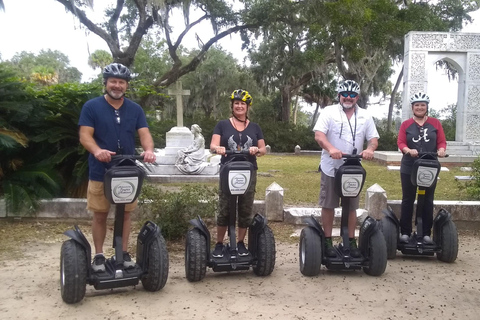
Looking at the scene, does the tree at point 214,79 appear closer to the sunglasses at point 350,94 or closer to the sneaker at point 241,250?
the sunglasses at point 350,94

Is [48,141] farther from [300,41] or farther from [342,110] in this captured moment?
[300,41]

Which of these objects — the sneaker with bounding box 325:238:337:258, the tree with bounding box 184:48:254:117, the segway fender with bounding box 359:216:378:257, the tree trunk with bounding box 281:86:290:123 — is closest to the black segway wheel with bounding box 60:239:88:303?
the sneaker with bounding box 325:238:337:258

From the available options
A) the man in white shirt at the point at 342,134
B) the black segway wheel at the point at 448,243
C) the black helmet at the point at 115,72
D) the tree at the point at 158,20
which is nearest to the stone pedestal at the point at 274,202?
the man in white shirt at the point at 342,134

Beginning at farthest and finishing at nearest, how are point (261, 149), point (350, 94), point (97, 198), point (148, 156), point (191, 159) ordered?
point (191, 159)
point (350, 94)
point (261, 149)
point (97, 198)
point (148, 156)

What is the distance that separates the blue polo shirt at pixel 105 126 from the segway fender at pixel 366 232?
2.30m

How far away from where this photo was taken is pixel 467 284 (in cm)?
393

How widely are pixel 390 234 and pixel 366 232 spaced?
0.65m

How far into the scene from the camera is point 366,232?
402cm

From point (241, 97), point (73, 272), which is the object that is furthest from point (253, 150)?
point (73, 272)

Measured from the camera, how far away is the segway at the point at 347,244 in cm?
386

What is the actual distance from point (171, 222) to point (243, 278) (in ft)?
4.81

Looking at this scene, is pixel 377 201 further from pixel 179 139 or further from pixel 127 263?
pixel 179 139

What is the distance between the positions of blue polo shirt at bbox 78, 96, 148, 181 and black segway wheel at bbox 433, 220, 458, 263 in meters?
3.34

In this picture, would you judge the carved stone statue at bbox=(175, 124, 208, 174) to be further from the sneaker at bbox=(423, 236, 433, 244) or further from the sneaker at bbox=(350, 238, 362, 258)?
the sneaker at bbox=(350, 238, 362, 258)
